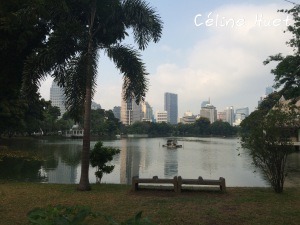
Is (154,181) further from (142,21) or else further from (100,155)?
(142,21)

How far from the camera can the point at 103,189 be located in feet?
38.4

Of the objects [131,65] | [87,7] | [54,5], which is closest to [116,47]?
[131,65]

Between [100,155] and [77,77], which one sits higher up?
[77,77]

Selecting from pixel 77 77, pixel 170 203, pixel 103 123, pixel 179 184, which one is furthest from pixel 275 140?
pixel 103 123

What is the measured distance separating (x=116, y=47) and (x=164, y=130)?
473ft

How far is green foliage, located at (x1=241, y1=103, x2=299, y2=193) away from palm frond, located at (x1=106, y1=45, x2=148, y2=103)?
181 inches

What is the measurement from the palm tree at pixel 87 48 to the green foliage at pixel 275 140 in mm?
4734

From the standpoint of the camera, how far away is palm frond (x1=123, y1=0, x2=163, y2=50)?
40.6 feet

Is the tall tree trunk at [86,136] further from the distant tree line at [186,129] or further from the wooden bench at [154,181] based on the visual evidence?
the distant tree line at [186,129]

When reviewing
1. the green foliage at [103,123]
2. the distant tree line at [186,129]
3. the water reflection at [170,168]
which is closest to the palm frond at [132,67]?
the water reflection at [170,168]

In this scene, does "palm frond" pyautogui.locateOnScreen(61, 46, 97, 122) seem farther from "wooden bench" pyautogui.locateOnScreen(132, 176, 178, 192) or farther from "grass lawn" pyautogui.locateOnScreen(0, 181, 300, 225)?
"wooden bench" pyautogui.locateOnScreen(132, 176, 178, 192)

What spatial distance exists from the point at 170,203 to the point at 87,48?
674 centimetres

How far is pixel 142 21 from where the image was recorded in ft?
40.9

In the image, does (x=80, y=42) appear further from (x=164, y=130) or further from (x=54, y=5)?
(x=164, y=130)
